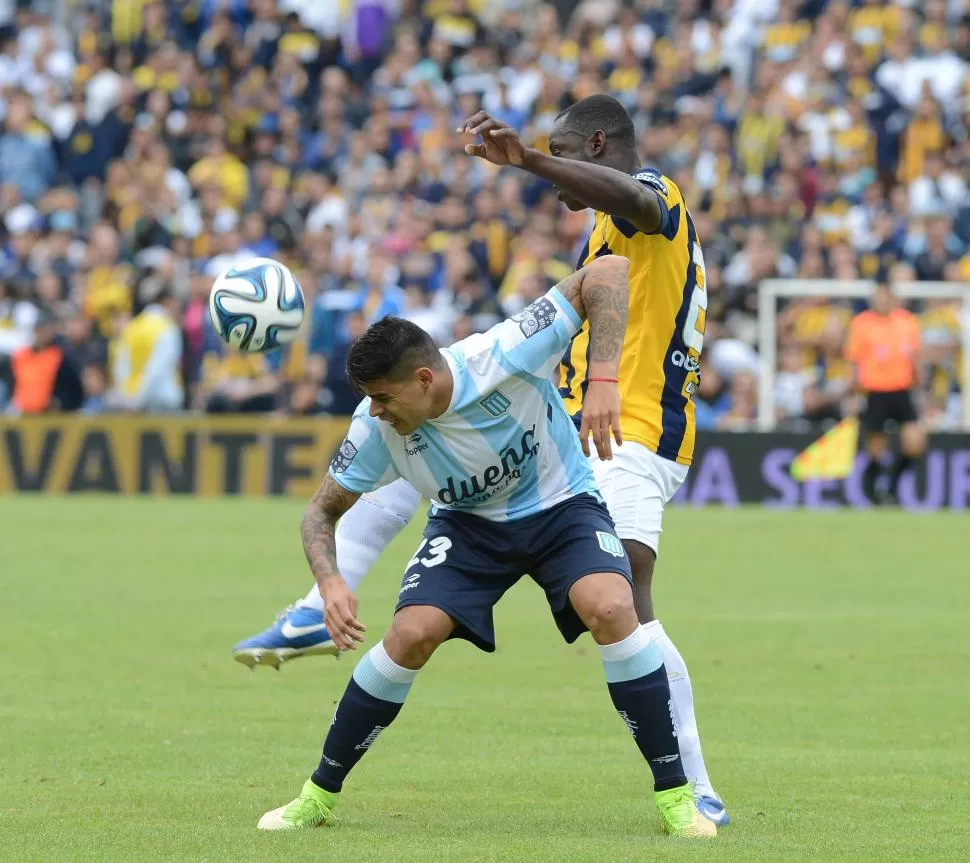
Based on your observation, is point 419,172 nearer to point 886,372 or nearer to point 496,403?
point 886,372

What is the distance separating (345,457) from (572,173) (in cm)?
118

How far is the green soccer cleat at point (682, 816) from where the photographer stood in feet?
20.1

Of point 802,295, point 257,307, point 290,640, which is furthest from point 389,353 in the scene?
point 802,295

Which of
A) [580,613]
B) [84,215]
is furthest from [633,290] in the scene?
[84,215]

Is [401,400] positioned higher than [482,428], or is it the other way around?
[401,400]

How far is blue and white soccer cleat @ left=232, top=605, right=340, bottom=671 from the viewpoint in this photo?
757cm

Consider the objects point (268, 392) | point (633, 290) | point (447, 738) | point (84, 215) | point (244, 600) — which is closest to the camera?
point (633, 290)

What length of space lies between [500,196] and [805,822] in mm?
17198

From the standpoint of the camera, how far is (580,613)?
20.4 feet

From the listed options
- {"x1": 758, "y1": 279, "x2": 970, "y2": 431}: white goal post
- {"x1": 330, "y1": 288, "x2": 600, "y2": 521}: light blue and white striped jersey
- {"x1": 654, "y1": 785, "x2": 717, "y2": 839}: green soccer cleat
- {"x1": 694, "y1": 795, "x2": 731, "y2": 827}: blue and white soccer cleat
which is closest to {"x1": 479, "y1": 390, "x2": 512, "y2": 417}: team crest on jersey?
{"x1": 330, "y1": 288, "x2": 600, "y2": 521}: light blue and white striped jersey

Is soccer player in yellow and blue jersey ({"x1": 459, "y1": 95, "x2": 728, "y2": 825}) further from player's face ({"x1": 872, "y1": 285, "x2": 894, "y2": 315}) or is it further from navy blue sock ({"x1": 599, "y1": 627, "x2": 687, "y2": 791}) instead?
player's face ({"x1": 872, "y1": 285, "x2": 894, "y2": 315})

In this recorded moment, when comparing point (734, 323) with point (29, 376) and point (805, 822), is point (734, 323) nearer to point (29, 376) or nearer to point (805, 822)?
point (29, 376)

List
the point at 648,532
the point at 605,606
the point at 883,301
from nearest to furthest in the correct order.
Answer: the point at 605,606, the point at 648,532, the point at 883,301

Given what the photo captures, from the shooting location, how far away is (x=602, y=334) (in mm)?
6242
